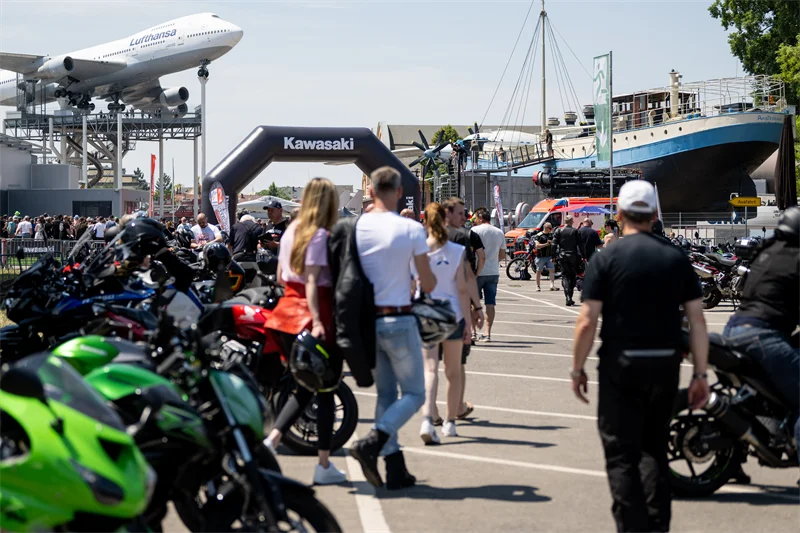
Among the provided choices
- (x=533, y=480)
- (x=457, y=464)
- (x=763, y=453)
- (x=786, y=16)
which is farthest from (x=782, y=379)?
(x=786, y=16)

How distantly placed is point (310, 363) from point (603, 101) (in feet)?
79.8

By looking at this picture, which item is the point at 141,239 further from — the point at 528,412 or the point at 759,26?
the point at 759,26

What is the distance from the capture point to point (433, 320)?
686cm

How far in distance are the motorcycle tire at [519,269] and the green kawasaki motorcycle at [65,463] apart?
2843 centimetres

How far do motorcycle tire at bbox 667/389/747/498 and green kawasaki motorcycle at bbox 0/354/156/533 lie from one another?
Answer: 372cm

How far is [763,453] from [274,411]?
128 inches

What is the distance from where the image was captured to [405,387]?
6520mm

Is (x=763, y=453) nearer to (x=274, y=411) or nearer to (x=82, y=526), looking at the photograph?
(x=274, y=411)

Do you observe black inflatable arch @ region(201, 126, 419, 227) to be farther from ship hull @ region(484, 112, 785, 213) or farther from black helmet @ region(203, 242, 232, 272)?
ship hull @ region(484, 112, 785, 213)

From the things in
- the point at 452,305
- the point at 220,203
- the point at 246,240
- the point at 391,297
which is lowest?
the point at 452,305

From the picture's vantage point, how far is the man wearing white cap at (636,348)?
4.91 m

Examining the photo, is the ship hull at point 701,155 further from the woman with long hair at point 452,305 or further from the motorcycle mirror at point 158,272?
the motorcycle mirror at point 158,272

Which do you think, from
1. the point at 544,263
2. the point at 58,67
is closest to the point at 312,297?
the point at 544,263

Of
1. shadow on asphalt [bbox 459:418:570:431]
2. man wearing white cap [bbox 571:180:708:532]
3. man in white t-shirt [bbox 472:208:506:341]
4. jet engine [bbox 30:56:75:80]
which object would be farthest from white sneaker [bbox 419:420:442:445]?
jet engine [bbox 30:56:75:80]
